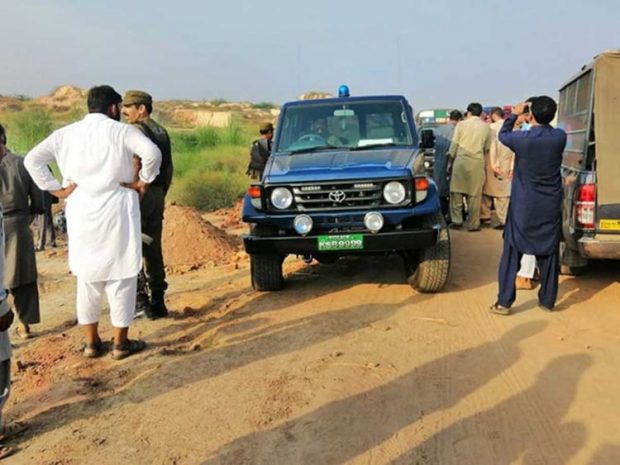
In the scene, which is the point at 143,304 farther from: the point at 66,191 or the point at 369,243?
the point at 369,243

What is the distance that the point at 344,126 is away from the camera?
22.7 feet

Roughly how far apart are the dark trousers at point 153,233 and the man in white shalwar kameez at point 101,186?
90 cm

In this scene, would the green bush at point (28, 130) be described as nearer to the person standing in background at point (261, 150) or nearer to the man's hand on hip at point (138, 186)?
the person standing in background at point (261, 150)

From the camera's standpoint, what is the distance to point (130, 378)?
4.48 meters

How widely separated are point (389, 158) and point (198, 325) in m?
2.43

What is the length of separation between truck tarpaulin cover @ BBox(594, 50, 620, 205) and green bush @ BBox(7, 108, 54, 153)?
19.3m

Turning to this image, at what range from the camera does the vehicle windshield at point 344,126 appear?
679 cm

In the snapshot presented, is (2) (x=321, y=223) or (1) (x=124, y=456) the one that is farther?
(2) (x=321, y=223)

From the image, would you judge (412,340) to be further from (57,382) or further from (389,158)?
(57,382)

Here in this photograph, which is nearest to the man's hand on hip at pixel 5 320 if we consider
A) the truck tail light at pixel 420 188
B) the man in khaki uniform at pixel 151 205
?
the man in khaki uniform at pixel 151 205

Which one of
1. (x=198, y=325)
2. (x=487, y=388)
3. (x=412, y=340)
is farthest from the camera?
(x=198, y=325)

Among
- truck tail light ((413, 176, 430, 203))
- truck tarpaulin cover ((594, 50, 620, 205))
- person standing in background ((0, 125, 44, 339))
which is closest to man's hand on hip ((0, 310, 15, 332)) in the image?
person standing in background ((0, 125, 44, 339))

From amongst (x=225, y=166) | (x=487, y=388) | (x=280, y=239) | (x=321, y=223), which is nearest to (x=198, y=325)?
(x=280, y=239)

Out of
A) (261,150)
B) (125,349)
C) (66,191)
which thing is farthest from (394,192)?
(261,150)
